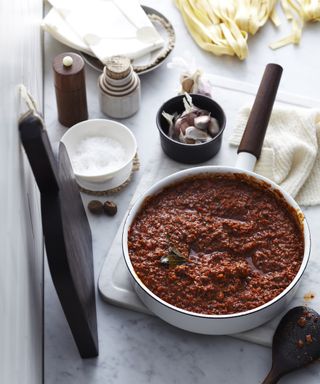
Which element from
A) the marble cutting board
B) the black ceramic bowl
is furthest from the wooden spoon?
the black ceramic bowl

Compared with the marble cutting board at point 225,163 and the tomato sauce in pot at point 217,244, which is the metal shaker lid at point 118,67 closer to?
the marble cutting board at point 225,163

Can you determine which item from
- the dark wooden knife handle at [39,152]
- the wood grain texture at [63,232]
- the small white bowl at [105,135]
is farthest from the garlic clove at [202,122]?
the dark wooden knife handle at [39,152]

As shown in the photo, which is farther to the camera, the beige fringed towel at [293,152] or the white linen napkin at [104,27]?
the white linen napkin at [104,27]

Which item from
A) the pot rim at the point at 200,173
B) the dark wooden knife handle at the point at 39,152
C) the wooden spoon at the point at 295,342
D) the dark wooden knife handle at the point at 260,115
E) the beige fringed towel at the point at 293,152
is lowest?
the wooden spoon at the point at 295,342

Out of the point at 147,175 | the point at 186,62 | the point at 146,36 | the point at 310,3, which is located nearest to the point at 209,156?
the point at 147,175

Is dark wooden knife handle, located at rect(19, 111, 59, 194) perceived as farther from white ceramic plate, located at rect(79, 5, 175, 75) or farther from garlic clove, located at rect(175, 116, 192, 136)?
white ceramic plate, located at rect(79, 5, 175, 75)

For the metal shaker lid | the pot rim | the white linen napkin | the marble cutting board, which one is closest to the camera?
the pot rim

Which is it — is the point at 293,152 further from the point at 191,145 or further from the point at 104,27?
the point at 104,27

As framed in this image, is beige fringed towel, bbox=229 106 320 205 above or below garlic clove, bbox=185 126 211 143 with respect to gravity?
below

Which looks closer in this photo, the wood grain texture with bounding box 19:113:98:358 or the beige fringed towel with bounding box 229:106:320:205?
the wood grain texture with bounding box 19:113:98:358
